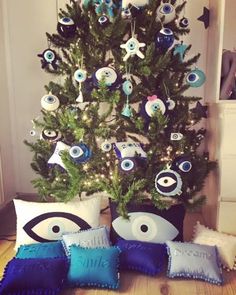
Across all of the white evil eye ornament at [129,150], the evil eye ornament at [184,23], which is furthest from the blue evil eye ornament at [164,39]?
the white evil eye ornament at [129,150]

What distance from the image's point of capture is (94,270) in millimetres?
1557

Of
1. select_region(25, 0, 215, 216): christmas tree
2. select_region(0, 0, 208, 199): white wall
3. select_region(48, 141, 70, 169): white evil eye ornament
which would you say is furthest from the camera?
select_region(0, 0, 208, 199): white wall

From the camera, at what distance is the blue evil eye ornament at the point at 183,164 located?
1.75 meters

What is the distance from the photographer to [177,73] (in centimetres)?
179

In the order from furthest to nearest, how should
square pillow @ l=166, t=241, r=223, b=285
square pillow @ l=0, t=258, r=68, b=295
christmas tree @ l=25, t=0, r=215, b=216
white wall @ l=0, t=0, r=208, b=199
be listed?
white wall @ l=0, t=0, r=208, b=199
christmas tree @ l=25, t=0, r=215, b=216
square pillow @ l=166, t=241, r=223, b=285
square pillow @ l=0, t=258, r=68, b=295

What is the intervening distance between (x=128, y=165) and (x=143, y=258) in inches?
18.4

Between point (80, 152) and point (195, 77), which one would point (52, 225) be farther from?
point (195, 77)

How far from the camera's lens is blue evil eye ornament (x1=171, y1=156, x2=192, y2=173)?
1.75 m

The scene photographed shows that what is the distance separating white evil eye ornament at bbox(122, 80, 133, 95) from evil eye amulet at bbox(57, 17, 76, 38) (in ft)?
1.27

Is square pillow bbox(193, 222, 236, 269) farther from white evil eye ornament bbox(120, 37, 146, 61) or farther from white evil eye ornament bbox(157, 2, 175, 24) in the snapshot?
white evil eye ornament bbox(157, 2, 175, 24)

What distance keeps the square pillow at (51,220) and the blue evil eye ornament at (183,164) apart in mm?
524

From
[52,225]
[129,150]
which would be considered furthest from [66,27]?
[52,225]

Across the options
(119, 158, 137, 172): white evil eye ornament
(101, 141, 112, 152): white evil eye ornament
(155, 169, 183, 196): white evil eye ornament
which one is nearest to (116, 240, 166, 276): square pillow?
(155, 169, 183, 196): white evil eye ornament

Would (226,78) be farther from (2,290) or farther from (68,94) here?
(2,290)
